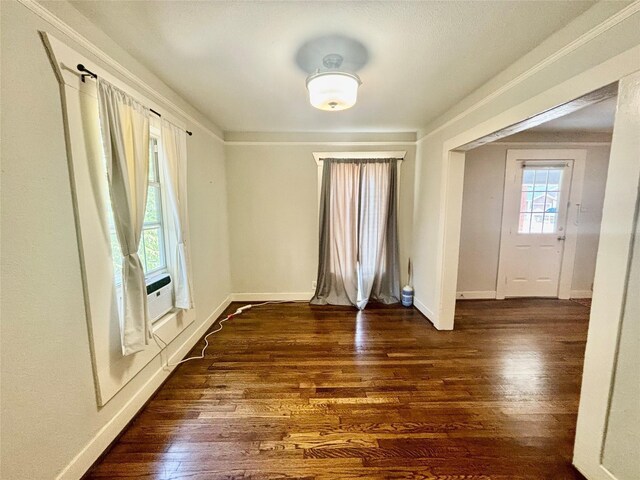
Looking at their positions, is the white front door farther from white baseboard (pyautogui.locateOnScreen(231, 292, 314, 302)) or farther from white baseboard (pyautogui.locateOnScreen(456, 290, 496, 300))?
white baseboard (pyautogui.locateOnScreen(231, 292, 314, 302))

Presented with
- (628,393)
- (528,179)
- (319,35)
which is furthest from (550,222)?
(319,35)

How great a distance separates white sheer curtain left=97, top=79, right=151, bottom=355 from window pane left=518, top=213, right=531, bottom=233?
15.4 feet

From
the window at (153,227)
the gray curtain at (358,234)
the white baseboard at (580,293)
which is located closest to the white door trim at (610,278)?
the gray curtain at (358,234)

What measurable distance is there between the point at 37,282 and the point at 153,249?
1039mm

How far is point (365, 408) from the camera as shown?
177 cm

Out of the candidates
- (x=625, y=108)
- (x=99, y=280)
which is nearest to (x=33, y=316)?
(x=99, y=280)

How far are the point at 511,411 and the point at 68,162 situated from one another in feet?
10.1

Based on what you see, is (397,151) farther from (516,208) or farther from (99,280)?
(99,280)

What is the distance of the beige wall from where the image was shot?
11.7ft

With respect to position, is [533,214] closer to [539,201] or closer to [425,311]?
[539,201]

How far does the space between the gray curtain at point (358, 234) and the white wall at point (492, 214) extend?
1.16m

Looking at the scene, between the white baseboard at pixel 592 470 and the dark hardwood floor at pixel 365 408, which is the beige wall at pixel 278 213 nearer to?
the dark hardwood floor at pixel 365 408

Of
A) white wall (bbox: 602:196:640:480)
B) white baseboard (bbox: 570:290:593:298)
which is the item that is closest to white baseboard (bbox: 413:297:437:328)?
white wall (bbox: 602:196:640:480)

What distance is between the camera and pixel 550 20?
1.37 m
